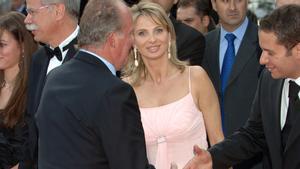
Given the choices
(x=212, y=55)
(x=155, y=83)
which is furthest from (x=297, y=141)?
(x=212, y=55)

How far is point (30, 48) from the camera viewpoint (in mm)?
5871

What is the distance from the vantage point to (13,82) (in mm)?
5945

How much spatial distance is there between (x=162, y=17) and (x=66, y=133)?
1.93 m

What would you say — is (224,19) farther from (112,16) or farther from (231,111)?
(112,16)

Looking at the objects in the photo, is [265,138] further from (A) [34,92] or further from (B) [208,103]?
(A) [34,92]

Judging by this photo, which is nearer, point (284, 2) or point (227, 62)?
point (284, 2)

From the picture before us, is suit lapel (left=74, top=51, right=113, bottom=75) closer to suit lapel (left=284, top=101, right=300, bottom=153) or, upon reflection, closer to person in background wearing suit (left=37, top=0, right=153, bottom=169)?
person in background wearing suit (left=37, top=0, right=153, bottom=169)

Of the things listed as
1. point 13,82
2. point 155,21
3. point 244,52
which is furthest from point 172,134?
point 13,82

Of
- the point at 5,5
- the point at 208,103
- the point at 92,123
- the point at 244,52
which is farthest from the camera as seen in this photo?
the point at 5,5

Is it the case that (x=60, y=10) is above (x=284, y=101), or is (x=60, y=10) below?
above

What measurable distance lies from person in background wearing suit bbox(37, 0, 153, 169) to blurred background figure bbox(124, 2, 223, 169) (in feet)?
4.46

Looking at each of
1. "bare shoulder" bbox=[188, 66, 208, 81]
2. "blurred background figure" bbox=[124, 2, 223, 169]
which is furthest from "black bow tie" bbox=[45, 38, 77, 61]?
"bare shoulder" bbox=[188, 66, 208, 81]

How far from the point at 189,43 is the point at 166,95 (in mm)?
837

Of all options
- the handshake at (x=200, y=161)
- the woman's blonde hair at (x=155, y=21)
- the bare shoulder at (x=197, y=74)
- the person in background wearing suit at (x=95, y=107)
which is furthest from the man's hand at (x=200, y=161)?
the person in background wearing suit at (x=95, y=107)
